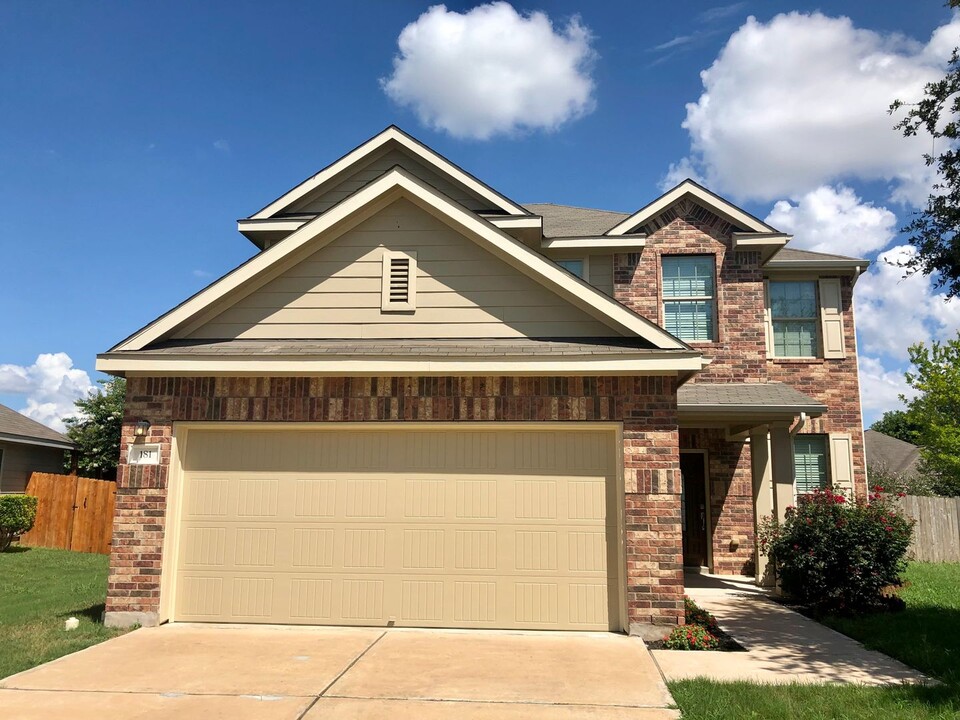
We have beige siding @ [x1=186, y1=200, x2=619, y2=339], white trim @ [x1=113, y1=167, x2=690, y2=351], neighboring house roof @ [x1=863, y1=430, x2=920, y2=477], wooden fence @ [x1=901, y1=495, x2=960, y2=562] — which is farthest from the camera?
neighboring house roof @ [x1=863, y1=430, x2=920, y2=477]

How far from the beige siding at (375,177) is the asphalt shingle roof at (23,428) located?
573 inches

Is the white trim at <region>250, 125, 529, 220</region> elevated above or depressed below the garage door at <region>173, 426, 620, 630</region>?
above

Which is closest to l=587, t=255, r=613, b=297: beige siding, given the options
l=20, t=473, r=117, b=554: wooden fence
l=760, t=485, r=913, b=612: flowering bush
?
l=760, t=485, r=913, b=612: flowering bush

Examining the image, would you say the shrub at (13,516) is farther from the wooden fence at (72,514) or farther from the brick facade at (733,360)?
the brick facade at (733,360)

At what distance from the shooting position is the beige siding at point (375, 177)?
1316cm

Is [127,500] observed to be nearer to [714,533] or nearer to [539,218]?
[539,218]

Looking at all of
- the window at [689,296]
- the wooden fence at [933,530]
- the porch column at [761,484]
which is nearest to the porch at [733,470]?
the porch column at [761,484]

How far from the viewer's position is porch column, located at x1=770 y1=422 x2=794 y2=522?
11812 mm

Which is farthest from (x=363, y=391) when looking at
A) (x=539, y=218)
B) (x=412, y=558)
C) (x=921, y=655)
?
(x=921, y=655)

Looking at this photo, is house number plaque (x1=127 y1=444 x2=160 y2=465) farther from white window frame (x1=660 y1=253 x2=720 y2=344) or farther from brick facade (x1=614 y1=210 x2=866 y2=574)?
white window frame (x1=660 y1=253 x2=720 y2=344)

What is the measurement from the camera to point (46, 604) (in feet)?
35.1

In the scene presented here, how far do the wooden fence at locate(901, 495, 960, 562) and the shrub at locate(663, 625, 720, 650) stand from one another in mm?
10990

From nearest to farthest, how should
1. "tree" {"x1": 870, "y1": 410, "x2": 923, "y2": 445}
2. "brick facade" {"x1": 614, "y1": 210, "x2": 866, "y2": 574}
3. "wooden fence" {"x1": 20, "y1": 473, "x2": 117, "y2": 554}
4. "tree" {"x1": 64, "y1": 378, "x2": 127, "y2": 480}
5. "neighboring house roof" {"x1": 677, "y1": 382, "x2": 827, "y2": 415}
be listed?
1. "neighboring house roof" {"x1": 677, "y1": 382, "x2": 827, "y2": 415}
2. "brick facade" {"x1": 614, "y1": 210, "x2": 866, "y2": 574}
3. "wooden fence" {"x1": 20, "y1": 473, "x2": 117, "y2": 554}
4. "tree" {"x1": 64, "y1": 378, "x2": 127, "y2": 480}
5. "tree" {"x1": 870, "y1": 410, "x2": 923, "y2": 445}

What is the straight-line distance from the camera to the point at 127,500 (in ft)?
29.2
